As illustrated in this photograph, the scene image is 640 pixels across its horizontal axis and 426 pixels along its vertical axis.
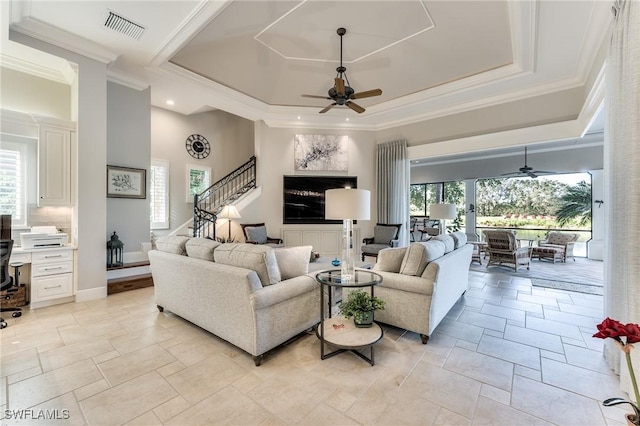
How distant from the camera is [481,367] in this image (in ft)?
7.53

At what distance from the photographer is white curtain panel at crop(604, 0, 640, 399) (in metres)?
1.96

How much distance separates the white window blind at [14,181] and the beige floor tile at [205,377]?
12.6 feet

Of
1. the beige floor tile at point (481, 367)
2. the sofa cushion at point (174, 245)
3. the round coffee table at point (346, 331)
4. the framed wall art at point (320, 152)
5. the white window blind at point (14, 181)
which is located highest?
the framed wall art at point (320, 152)

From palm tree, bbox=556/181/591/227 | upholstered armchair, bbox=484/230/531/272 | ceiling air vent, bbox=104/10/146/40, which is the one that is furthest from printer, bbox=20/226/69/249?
palm tree, bbox=556/181/591/227

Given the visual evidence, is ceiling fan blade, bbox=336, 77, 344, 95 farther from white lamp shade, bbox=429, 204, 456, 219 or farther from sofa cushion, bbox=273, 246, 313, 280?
white lamp shade, bbox=429, 204, 456, 219

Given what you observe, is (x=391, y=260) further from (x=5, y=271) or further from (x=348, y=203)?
(x=5, y=271)

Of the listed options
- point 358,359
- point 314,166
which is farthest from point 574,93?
point 358,359

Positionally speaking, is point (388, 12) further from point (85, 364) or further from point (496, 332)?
point (85, 364)

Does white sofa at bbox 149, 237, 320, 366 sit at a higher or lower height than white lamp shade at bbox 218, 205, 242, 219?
lower

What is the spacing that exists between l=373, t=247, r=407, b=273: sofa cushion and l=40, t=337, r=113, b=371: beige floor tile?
2846mm

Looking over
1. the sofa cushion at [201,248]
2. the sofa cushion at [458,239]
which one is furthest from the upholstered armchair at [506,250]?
the sofa cushion at [201,248]

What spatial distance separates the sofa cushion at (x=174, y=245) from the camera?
3.15 meters

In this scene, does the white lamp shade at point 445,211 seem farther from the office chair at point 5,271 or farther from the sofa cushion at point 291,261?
the office chair at point 5,271

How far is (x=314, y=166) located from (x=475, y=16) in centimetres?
417
